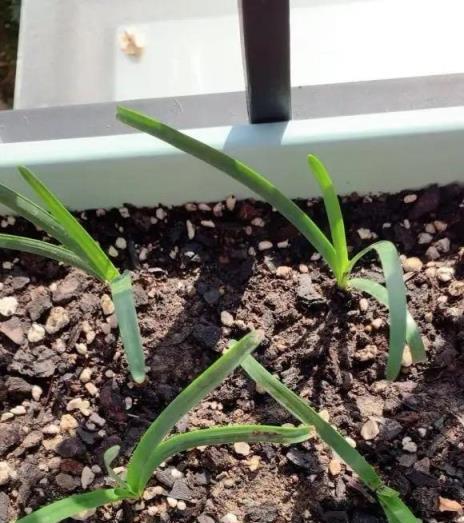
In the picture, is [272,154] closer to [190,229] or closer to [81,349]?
[190,229]

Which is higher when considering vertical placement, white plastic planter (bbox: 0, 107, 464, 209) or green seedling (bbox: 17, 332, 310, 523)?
white plastic planter (bbox: 0, 107, 464, 209)

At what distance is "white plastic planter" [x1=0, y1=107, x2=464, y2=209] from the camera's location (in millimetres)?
812

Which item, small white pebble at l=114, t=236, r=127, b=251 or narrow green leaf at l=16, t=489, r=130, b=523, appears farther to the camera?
small white pebble at l=114, t=236, r=127, b=251

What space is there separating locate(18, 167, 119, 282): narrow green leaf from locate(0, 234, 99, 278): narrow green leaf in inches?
0.6

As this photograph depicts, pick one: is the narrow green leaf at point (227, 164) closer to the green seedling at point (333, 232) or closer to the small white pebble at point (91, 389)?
the green seedling at point (333, 232)

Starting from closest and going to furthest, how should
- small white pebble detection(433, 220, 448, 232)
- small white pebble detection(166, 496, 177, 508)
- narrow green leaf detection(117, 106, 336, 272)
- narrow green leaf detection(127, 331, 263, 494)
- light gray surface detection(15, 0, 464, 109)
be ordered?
narrow green leaf detection(127, 331, 263, 494), narrow green leaf detection(117, 106, 336, 272), small white pebble detection(166, 496, 177, 508), small white pebble detection(433, 220, 448, 232), light gray surface detection(15, 0, 464, 109)

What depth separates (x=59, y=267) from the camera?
2.93 ft

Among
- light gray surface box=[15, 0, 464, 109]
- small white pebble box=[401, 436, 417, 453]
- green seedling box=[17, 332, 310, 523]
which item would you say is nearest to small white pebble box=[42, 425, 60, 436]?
green seedling box=[17, 332, 310, 523]

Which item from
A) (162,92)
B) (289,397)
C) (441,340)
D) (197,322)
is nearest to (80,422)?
(197,322)

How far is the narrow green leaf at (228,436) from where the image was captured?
2.13 ft

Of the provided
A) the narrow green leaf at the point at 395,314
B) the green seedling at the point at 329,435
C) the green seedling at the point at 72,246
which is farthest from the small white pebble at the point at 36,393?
the narrow green leaf at the point at 395,314

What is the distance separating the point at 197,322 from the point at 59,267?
17 centimetres

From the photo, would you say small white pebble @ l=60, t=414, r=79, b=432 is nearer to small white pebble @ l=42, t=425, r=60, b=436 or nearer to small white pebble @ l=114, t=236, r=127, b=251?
small white pebble @ l=42, t=425, r=60, b=436

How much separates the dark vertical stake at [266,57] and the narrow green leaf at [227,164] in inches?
4.0
